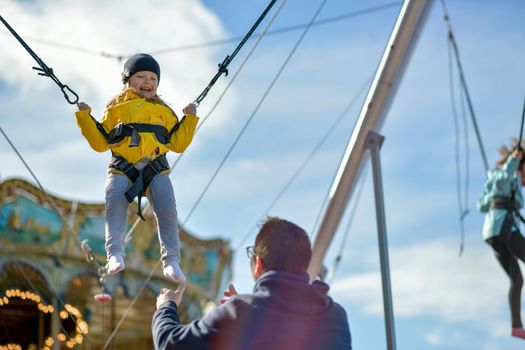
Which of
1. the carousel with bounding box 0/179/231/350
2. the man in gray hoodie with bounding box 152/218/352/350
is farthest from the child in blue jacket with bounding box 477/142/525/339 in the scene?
the carousel with bounding box 0/179/231/350

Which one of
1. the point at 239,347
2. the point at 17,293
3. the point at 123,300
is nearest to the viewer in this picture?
the point at 239,347

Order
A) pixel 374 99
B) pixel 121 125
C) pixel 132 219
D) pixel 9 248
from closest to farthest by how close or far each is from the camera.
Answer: pixel 121 125, pixel 374 99, pixel 9 248, pixel 132 219

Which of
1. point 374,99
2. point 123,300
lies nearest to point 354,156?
point 374,99

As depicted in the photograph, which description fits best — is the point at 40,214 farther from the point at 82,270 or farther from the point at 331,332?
the point at 331,332

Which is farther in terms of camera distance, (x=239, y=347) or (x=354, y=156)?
(x=354, y=156)

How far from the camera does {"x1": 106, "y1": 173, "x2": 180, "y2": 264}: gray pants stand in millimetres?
3705

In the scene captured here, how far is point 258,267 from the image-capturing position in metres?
2.37

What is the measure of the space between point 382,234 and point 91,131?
6.71ft

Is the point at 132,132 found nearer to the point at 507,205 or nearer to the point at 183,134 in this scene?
the point at 183,134

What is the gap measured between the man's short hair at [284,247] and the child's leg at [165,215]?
141cm

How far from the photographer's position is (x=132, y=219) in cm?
1608

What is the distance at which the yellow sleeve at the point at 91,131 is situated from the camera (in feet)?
12.2

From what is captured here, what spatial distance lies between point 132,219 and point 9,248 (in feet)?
9.01

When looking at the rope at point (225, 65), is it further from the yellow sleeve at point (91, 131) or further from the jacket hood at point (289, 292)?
the jacket hood at point (289, 292)
